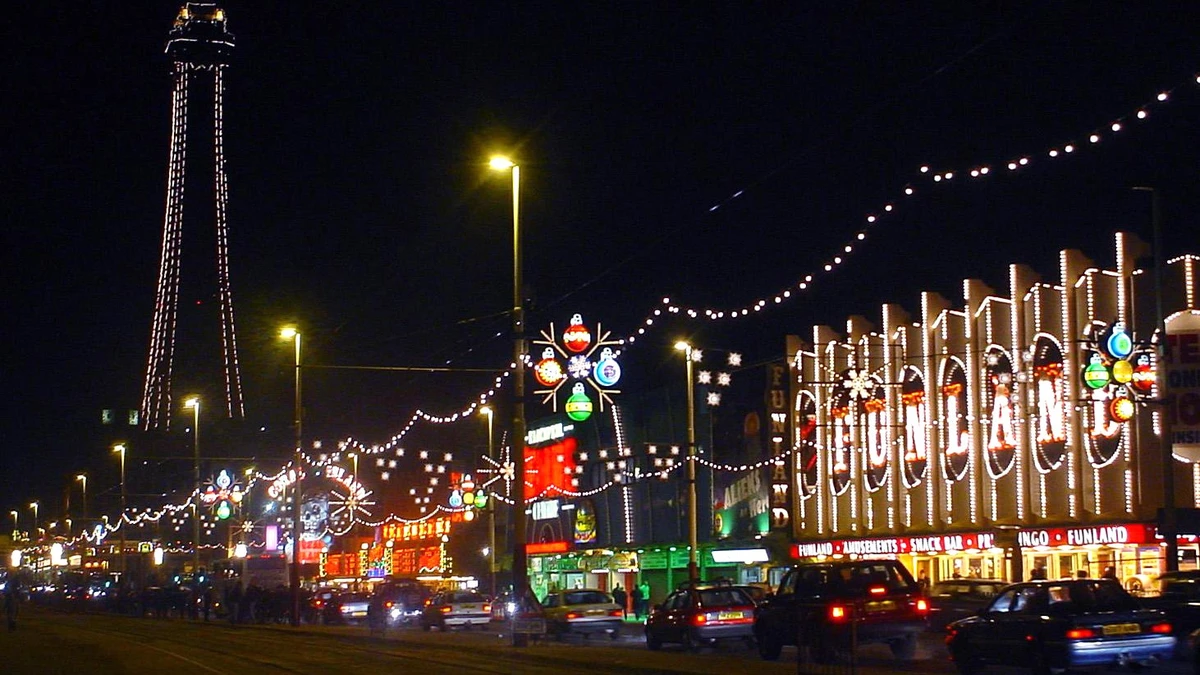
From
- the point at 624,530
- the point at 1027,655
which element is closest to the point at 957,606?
the point at 1027,655

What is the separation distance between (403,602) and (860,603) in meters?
31.5

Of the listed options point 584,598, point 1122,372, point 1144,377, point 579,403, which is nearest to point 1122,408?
point 1144,377

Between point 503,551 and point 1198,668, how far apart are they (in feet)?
219

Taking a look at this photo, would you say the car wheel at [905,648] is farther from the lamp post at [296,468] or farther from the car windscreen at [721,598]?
the lamp post at [296,468]

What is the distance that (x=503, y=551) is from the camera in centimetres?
8369

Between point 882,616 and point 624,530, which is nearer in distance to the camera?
point 882,616

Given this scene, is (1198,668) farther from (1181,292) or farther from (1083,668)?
(1181,292)

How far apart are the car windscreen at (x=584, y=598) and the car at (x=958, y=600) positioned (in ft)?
31.2

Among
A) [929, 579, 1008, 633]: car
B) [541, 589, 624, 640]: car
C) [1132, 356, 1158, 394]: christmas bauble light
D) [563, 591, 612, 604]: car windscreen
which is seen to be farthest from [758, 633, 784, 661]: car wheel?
[563, 591, 612, 604]: car windscreen

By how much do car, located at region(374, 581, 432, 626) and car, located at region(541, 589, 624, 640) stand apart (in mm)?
13470

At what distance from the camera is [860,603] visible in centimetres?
2581

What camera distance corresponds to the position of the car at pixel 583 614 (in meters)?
39.6

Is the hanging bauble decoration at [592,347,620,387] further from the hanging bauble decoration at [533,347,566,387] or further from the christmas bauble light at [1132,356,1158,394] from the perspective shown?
the christmas bauble light at [1132,356,1158,394]

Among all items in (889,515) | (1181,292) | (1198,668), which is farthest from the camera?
(889,515)
